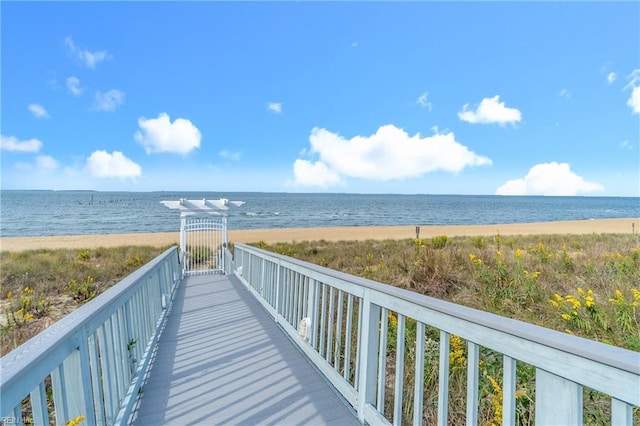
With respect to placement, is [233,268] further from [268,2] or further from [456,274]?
[268,2]

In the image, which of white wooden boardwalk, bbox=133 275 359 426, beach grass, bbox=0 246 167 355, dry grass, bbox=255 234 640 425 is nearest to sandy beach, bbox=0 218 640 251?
beach grass, bbox=0 246 167 355

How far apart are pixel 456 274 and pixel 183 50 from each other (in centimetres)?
1766

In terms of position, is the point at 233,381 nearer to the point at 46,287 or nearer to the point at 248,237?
the point at 46,287

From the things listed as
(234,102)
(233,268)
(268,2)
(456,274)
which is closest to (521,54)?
(268,2)

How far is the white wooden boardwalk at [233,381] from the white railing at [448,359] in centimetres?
18

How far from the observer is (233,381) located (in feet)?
9.46

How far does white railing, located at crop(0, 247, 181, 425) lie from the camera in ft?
3.65

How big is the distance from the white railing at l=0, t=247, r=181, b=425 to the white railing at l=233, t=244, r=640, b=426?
1479 millimetres

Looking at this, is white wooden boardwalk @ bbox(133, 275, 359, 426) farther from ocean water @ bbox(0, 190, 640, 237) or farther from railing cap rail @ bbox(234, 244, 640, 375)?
ocean water @ bbox(0, 190, 640, 237)

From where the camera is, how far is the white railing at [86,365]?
111 centimetres

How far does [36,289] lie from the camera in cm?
802

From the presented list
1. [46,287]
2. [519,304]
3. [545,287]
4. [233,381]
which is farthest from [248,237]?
[233,381]

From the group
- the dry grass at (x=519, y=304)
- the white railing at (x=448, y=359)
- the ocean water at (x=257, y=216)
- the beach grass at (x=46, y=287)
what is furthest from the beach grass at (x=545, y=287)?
→ the ocean water at (x=257, y=216)

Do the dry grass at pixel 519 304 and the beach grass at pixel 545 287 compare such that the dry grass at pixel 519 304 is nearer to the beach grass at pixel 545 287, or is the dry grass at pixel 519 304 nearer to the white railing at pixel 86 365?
the beach grass at pixel 545 287
